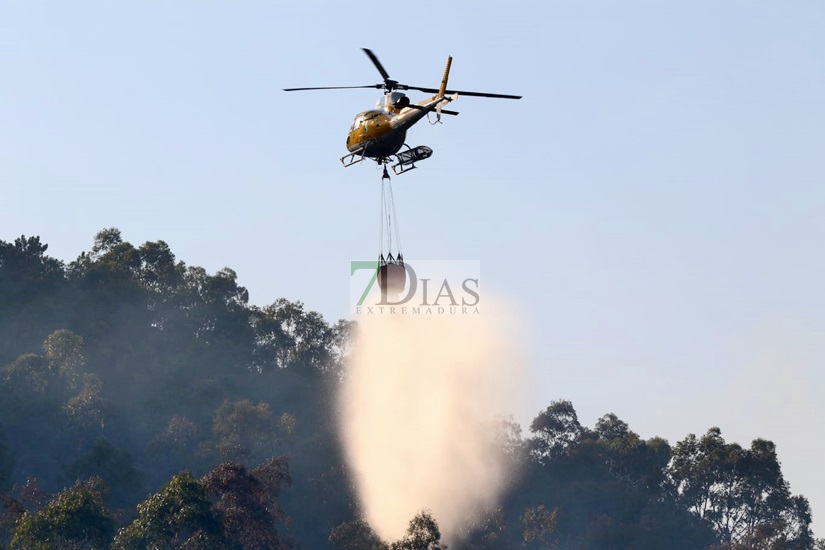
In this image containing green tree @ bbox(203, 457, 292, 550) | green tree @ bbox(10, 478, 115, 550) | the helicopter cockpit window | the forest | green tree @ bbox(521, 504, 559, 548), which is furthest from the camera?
green tree @ bbox(521, 504, 559, 548)

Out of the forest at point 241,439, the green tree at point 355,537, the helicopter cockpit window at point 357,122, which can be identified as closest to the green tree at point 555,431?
the forest at point 241,439

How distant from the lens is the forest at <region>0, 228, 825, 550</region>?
100000 mm

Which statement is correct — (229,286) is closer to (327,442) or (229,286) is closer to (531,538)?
(327,442)

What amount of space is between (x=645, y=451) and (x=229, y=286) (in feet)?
148

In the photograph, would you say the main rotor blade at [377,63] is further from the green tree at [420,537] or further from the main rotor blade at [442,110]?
the green tree at [420,537]

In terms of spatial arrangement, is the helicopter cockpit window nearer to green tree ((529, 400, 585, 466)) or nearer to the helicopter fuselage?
the helicopter fuselage

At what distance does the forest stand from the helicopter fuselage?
32.4m

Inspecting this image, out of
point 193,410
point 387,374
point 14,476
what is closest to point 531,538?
point 387,374

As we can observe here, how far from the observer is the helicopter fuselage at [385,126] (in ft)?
180

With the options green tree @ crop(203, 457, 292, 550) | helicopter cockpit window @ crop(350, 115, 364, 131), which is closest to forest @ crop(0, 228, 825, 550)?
green tree @ crop(203, 457, 292, 550)

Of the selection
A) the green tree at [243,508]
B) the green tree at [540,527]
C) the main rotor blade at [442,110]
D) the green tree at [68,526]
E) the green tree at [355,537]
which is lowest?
the green tree at [68,526]

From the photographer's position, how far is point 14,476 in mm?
103438

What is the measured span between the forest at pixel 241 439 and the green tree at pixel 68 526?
2.84 metres

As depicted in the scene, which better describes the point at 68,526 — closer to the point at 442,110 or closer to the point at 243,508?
the point at 243,508
